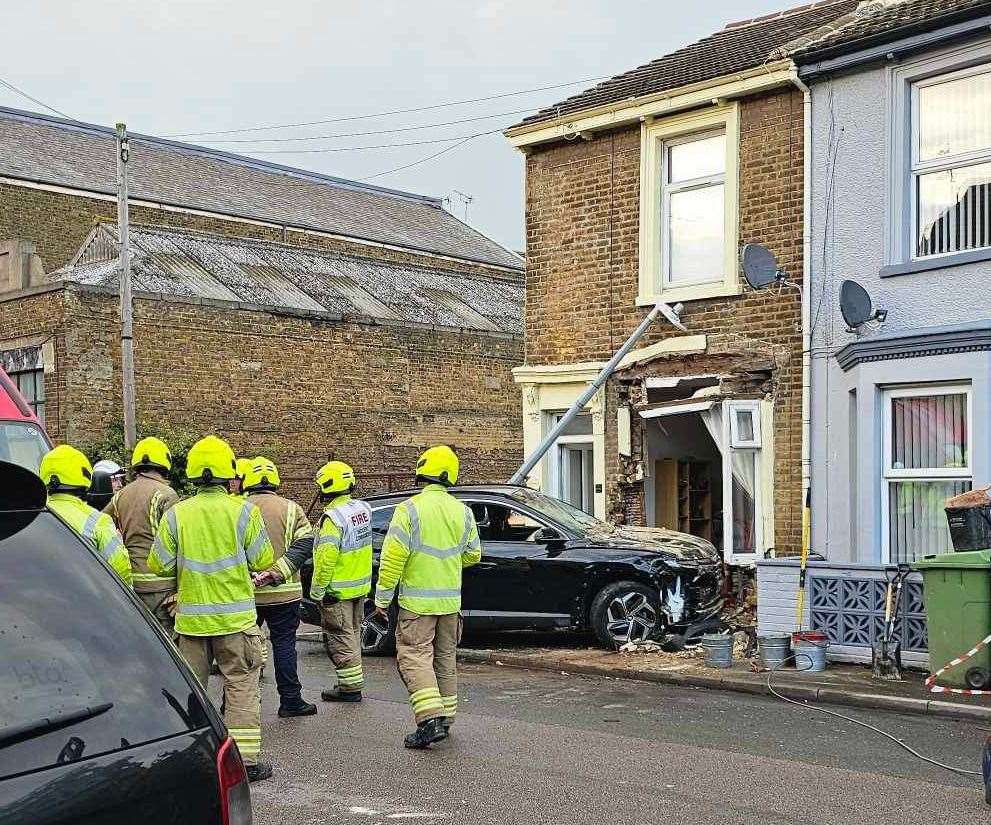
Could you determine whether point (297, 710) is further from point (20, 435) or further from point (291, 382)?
point (291, 382)

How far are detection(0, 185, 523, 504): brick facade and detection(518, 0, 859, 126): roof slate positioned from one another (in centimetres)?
1011

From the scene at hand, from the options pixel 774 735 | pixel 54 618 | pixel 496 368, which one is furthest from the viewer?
pixel 496 368

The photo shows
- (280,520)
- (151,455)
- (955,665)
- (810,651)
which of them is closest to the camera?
(151,455)

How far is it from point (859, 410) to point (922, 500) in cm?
97

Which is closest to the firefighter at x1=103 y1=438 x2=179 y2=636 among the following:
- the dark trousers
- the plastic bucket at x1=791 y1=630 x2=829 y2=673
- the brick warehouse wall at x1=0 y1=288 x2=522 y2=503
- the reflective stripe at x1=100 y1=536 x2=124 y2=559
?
the dark trousers

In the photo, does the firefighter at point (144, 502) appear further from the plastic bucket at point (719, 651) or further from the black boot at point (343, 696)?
the plastic bucket at point (719, 651)

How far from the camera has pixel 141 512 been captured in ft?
31.9

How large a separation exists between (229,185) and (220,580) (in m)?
34.5

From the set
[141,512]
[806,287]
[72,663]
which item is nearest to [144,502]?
[141,512]

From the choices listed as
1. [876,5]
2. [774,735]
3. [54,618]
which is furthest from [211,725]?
[876,5]

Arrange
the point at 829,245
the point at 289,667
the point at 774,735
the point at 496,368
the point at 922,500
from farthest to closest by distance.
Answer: the point at 496,368
the point at 829,245
the point at 922,500
the point at 289,667
the point at 774,735

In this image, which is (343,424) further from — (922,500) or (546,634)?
(922,500)

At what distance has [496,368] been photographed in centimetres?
2988

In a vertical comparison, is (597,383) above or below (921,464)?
above
